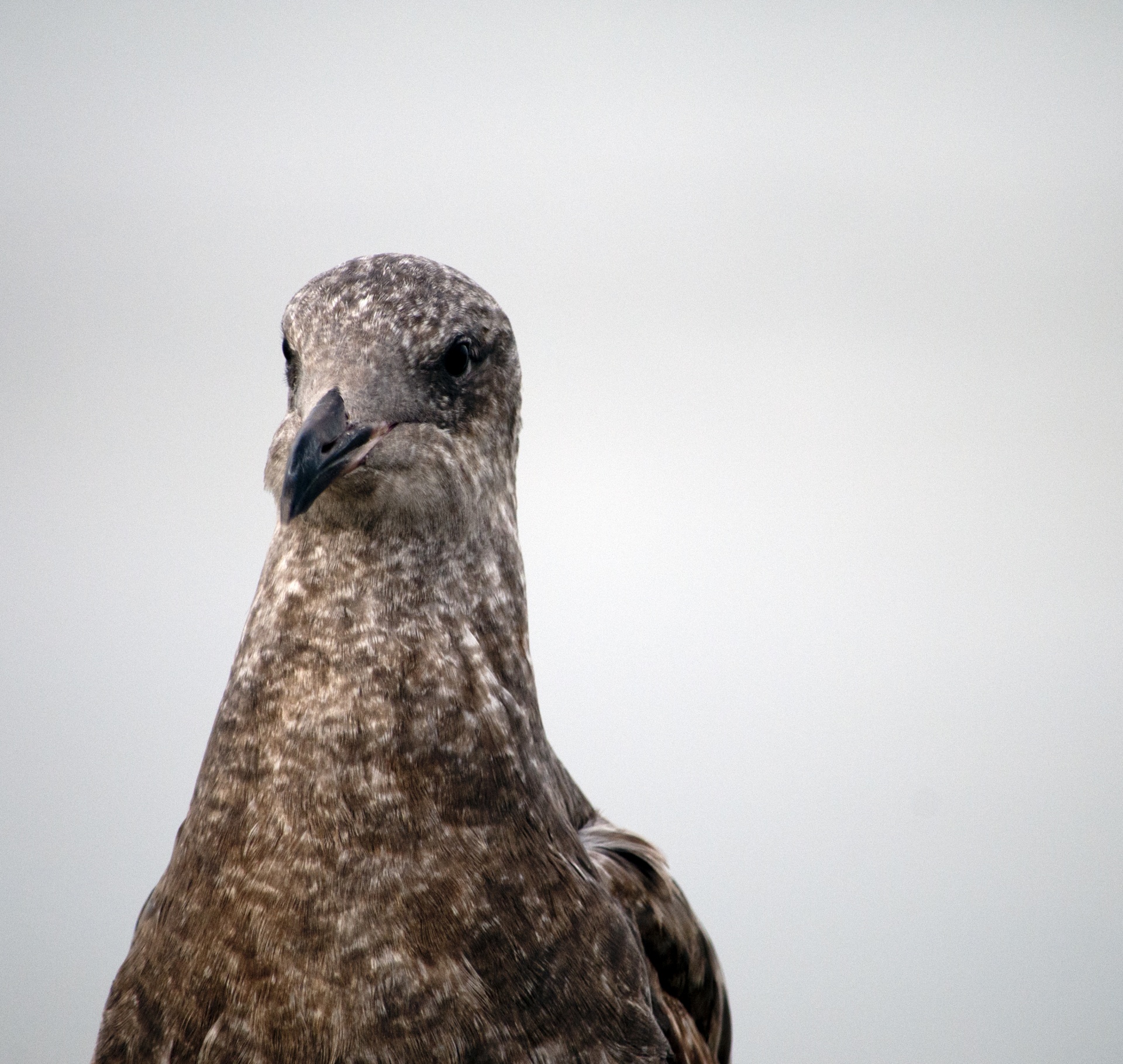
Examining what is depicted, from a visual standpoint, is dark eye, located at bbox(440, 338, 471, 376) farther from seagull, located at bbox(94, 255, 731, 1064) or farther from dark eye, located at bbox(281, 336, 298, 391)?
dark eye, located at bbox(281, 336, 298, 391)

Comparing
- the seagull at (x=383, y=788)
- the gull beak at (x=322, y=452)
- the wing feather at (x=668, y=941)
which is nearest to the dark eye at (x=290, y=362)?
the seagull at (x=383, y=788)

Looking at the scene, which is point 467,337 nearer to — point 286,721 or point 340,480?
point 340,480

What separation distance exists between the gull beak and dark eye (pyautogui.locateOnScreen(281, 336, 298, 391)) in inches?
7.9

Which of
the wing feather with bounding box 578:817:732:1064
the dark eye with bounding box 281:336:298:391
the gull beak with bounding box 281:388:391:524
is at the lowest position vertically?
the wing feather with bounding box 578:817:732:1064

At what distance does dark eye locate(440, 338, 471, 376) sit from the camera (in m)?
1.74

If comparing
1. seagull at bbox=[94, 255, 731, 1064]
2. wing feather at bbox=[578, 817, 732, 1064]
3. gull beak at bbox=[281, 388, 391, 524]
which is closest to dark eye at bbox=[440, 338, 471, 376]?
seagull at bbox=[94, 255, 731, 1064]

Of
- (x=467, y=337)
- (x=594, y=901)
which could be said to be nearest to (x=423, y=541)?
(x=467, y=337)

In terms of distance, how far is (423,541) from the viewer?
171 cm

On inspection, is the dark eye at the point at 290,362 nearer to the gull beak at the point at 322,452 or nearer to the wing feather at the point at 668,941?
the gull beak at the point at 322,452

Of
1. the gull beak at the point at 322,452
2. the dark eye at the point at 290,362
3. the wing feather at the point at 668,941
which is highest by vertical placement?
the dark eye at the point at 290,362

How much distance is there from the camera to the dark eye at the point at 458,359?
68.4 inches

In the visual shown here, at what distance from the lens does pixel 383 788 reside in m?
1.63

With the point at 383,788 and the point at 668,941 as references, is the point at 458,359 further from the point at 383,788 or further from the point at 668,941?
the point at 668,941

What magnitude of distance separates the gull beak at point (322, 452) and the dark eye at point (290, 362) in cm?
20
